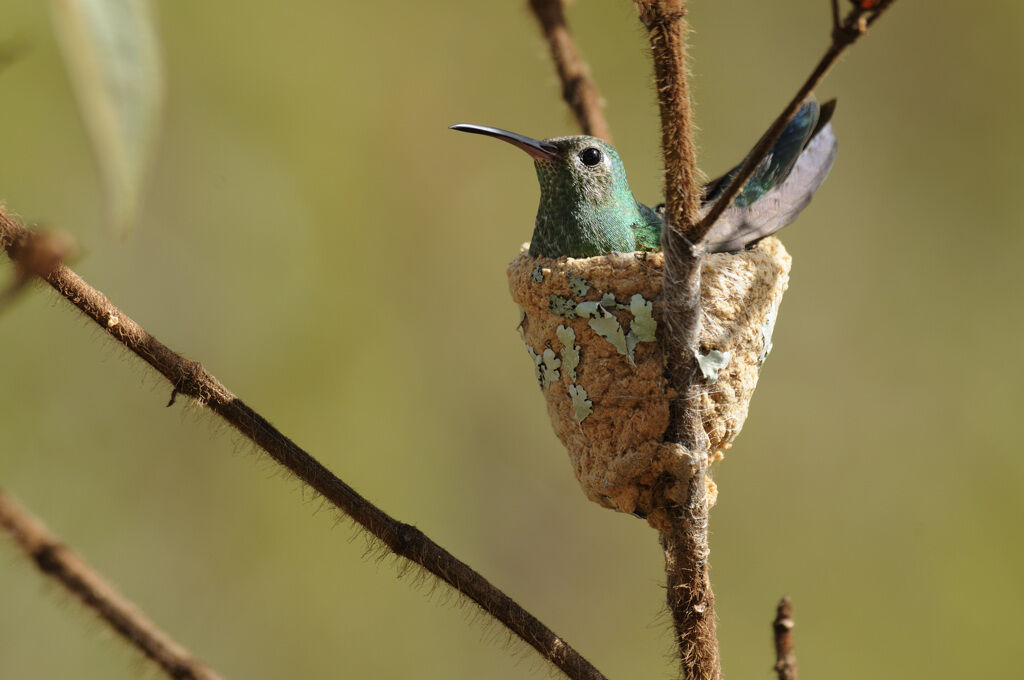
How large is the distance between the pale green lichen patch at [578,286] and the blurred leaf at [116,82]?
1.40 metres

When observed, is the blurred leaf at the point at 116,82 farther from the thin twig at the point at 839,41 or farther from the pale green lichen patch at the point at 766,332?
the pale green lichen patch at the point at 766,332

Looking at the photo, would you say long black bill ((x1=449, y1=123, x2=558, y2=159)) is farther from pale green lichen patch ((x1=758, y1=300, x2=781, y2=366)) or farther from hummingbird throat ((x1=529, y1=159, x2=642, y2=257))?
pale green lichen patch ((x1=758, y1=300, x2=781, y2=366))

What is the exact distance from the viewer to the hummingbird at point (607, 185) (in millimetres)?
2277

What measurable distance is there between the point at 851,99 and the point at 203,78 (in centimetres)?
396

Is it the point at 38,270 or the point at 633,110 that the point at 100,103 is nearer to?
the point at 38,270

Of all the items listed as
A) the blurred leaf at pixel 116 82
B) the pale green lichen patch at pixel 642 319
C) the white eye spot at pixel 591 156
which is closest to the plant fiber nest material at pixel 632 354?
the pale green lichen patch at pixel 642 319

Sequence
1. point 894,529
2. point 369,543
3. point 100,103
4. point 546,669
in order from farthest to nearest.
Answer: point 894,529, point 546,669, point 369,543, point 100,103

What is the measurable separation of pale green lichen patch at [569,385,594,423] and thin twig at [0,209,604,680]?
0.62 m

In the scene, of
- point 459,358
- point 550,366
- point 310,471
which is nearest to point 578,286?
point 550,366

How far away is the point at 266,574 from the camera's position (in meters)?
5.45

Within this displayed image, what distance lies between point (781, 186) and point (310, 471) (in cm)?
128

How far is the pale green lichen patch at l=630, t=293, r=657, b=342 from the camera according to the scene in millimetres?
2018

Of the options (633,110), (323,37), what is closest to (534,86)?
(633,110)

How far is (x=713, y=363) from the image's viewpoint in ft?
6.55
